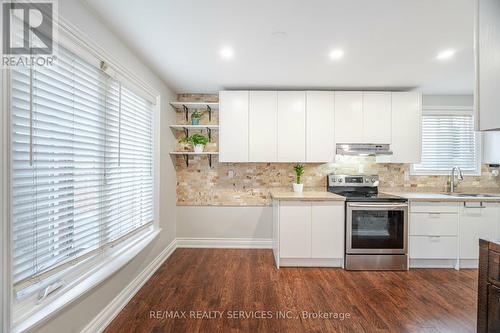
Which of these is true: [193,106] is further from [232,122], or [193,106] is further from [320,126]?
[320,126]

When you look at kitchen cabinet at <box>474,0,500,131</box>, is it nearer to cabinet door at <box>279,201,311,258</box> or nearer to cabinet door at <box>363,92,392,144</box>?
cabinet door at <box>279,201,311,258</box>

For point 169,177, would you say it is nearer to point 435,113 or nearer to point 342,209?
point 342,209

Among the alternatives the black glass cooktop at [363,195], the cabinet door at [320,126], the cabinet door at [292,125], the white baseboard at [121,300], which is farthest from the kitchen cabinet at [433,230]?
the white baseboard at [121,300]

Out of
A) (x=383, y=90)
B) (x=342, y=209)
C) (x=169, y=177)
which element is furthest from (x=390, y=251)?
(x=169, y=177)

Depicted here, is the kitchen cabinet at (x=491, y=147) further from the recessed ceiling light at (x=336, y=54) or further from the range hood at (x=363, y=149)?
the recessed ceiling light at (x=336, y=54)

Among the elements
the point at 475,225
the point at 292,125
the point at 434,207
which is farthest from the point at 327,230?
the point at 475,225

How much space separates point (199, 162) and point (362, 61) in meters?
2.52

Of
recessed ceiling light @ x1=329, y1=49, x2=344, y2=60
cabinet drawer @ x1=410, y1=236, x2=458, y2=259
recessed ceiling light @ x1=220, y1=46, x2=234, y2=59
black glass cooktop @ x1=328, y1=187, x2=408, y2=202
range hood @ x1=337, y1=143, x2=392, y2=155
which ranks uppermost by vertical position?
recessed ceiling light @ x1=220, y1=46, x2=234, y2=59

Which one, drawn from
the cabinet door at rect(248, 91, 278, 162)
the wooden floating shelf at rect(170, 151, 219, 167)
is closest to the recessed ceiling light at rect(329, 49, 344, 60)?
the cabinet door at rect(248, 91, 278, 162)

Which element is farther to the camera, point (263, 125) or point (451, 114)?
point (451, 114)

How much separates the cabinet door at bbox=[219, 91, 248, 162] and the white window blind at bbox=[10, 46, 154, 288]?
119cm

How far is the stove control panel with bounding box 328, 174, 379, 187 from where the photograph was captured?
141 inches

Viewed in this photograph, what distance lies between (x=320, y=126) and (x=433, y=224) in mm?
1829

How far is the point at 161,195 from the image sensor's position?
10.5 feet
